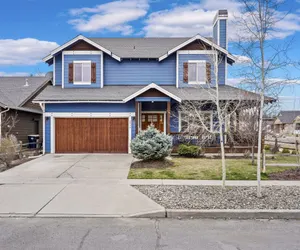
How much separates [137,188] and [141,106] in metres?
9.78

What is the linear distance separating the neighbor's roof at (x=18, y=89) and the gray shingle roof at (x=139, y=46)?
22.7 feet

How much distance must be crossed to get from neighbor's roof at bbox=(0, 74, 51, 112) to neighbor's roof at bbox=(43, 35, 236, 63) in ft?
14.0

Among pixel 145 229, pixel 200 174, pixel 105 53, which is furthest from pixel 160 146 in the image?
pixel 105 53

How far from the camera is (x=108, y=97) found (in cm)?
1730

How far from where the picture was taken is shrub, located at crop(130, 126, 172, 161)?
41.7ft

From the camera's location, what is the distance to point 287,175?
434 inches

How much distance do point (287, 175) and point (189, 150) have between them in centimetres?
545

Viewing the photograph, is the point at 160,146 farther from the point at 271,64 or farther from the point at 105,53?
the point at 105,53

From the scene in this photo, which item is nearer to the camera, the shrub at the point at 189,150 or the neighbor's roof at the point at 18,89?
the shrub at the point at 189,150

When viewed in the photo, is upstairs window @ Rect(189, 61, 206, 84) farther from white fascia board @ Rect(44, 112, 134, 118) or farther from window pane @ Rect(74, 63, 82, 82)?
window pane @ Rect(74, 63, 82, 82)

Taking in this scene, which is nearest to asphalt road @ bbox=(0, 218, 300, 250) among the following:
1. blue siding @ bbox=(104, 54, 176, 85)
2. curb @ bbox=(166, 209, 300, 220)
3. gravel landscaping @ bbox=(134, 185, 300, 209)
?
curb @ bbox=(166, 209, 300, 220)

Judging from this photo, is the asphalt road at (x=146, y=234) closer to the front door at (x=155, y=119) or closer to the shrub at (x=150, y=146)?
the shrub at (x=150, y=146)

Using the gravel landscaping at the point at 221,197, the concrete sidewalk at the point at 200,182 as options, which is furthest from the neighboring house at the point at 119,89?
the gravel landscaping at the point at 221,197

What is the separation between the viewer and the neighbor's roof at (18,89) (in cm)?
2196
